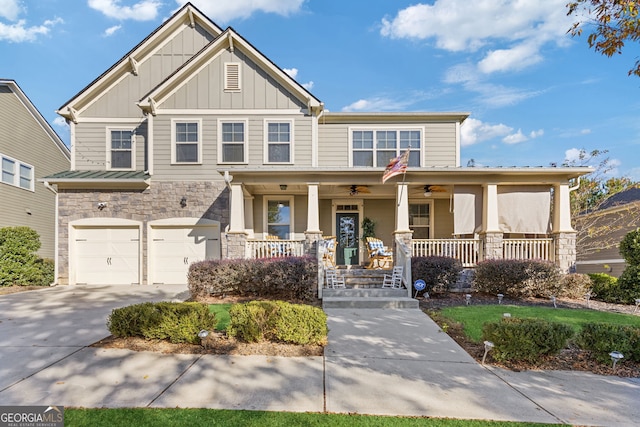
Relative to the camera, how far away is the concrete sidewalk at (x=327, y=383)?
3168 mm

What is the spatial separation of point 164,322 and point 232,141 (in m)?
7.95

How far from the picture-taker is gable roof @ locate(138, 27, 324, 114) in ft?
36.9

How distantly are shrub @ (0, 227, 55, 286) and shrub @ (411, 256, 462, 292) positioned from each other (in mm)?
12421

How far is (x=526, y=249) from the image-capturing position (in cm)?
991

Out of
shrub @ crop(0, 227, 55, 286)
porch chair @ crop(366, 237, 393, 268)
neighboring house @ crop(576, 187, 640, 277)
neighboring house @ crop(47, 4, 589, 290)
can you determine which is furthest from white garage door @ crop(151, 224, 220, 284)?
neighboring house @ crop(576, 187, 640, 277)

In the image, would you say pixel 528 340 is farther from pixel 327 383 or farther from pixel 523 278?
pixel 523 278

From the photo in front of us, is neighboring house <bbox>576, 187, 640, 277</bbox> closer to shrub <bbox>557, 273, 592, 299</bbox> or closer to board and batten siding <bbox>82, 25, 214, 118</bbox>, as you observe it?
shrub <bbox>557, 273, 592, 299</bbox>

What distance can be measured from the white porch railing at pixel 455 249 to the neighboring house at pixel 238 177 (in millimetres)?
44

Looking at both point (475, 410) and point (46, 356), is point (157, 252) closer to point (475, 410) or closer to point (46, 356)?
point (46, 356)

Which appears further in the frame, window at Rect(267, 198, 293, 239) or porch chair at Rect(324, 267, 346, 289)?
window at Rect(267, 198, 293, 239)

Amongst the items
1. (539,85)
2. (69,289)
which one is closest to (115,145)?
(69,289)

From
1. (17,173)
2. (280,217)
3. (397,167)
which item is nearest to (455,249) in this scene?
(397,167)

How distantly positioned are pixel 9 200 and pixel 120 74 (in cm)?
698

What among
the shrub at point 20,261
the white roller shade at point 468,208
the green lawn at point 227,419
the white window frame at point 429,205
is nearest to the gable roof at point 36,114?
the shrub at point 20,261
